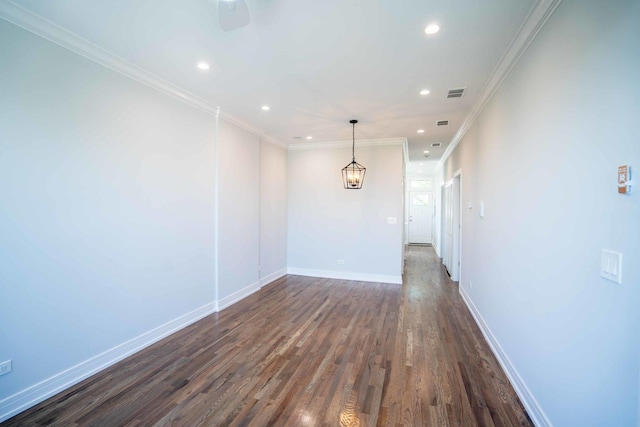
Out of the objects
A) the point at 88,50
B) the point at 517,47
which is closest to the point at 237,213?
A: the point at 88,50

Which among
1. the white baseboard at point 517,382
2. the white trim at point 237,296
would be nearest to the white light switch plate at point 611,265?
the white baseboard at point 517,382

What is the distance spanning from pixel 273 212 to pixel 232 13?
13.7 feet

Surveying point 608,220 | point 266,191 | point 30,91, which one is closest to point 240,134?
point 266,191

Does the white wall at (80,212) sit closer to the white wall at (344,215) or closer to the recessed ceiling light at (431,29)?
the recessed ceiling light at (431,29)

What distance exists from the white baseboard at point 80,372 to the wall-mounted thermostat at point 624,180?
381cm

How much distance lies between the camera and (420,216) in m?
11.1

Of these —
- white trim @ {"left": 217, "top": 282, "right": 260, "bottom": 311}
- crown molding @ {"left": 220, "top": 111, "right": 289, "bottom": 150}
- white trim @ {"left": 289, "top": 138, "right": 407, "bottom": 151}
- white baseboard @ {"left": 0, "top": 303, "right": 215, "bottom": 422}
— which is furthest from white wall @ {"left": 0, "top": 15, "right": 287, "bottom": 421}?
white trim @ {"left": 289, "top": 138, "right": 407, "bottom": 151}

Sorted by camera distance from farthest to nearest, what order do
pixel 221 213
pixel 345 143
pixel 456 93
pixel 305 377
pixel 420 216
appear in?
pixel 420 216, pixel 345 143, pixel 221 213, pixel 456 93, pixel 305 377

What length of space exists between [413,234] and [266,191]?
7791mm

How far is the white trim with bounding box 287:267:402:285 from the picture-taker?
5.42 metres

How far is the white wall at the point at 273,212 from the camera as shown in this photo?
17.0ft

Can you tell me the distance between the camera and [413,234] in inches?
440

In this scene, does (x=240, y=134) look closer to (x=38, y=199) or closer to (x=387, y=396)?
(x=38, y=199)

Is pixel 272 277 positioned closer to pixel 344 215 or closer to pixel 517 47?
pixel 344 215
